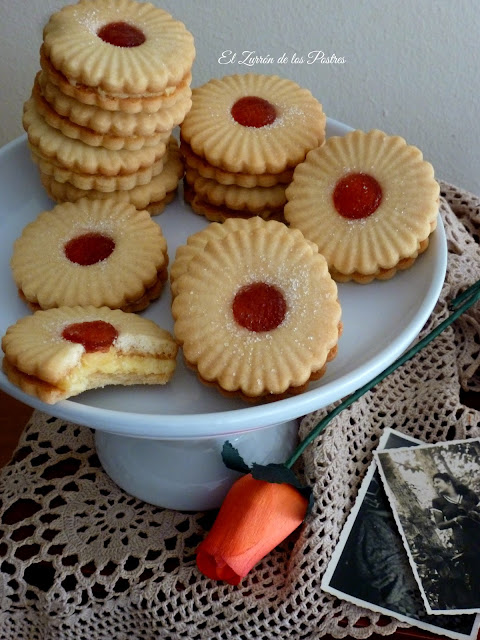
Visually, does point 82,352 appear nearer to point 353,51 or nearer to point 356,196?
point 356,196

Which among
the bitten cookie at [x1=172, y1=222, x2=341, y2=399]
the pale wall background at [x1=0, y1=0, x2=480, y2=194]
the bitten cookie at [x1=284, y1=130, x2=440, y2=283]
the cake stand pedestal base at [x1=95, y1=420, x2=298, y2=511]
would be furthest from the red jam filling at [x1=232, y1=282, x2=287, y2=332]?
the pale wall background at [x1=0, y1=0, x2=480, y2=194]

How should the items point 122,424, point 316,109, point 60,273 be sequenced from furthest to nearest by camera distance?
point 316,109, point 60,273, point 122,424

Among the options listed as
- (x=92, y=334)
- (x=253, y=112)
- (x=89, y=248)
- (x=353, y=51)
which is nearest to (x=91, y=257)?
(x=89, y=248)

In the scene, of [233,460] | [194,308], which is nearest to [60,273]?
[194,308]

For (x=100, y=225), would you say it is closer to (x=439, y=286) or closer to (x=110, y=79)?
(x=110, y=79)

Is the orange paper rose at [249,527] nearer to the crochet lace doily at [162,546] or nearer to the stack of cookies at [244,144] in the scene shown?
the crochet lace doily at [162,546]
